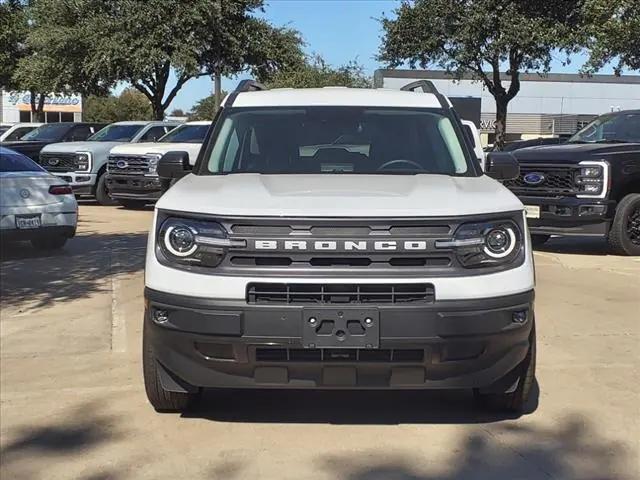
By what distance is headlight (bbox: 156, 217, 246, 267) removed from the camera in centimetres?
406

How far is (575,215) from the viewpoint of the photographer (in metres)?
10.8

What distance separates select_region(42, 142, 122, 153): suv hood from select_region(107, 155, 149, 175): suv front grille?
1075 mm

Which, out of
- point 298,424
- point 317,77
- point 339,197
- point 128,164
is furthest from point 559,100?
point 339,197

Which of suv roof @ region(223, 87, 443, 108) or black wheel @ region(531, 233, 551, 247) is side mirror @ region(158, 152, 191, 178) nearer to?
suv roof @ region(223, 87, 443, 108)

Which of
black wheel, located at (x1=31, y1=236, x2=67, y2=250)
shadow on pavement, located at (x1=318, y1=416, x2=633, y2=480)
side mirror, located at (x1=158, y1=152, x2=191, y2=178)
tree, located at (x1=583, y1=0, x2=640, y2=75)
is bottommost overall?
shadow on pavement, located at (x1=318, y1=416, x2=633, y2=480)

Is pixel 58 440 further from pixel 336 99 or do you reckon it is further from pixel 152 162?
pixel 152 162

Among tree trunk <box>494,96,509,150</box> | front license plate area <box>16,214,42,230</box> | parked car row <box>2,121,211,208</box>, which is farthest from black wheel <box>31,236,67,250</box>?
tree trunk <box>494,96,509,150</box>

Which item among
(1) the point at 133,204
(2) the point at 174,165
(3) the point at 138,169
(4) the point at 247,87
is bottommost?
(1) the point at 133,204

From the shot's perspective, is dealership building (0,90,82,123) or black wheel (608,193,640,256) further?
dealership building (0,90,82,123)

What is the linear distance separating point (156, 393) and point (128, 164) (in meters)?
12.2

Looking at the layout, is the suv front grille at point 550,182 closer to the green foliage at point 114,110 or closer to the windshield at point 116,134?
the windshield at point 116,134

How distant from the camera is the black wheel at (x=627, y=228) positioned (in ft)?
35.4

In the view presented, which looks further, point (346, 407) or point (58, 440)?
point (346, 407)

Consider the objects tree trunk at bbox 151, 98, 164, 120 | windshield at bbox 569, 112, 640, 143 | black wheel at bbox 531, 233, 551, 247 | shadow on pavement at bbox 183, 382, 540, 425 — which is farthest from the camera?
tree trunk at bbox 151, 98, 164, 120
